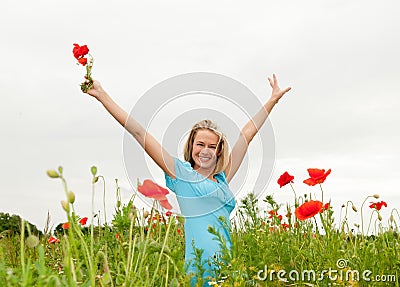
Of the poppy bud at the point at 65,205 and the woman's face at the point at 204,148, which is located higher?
the woman's face at the point at 204,148

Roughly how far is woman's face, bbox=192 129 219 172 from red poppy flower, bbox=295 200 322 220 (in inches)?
28.8

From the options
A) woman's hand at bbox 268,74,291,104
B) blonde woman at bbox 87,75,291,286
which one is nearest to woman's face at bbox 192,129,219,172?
blonde woman at bbox 87,75,291,286

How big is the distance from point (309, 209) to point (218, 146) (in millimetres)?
824

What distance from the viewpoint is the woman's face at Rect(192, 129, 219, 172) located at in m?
3.86

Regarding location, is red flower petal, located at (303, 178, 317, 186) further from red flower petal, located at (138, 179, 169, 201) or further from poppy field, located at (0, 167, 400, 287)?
red flower petal, located at (138, 179, 169, 201)

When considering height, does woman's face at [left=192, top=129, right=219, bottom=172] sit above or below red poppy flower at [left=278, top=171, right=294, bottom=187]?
above

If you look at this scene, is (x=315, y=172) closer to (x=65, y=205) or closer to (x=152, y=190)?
(x=152, y=190)

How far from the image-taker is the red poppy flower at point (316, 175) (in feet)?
11.9

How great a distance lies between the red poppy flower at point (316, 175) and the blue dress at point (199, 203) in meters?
0.54

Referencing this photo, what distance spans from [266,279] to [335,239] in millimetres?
493

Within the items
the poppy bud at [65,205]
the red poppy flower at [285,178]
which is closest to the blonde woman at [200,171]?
the red poppy flower at [285,178]

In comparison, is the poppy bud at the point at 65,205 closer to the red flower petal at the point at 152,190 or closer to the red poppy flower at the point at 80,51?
the red flower petal at the point at 152,190

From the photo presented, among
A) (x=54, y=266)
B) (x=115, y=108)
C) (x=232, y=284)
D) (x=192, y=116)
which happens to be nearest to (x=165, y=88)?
(x=192, y=116)

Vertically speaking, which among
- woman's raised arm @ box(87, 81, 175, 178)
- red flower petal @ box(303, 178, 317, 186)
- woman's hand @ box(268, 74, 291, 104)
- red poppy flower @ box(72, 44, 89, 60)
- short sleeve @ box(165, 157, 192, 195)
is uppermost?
woman's hand @ box(268, 74, 291, 104)
